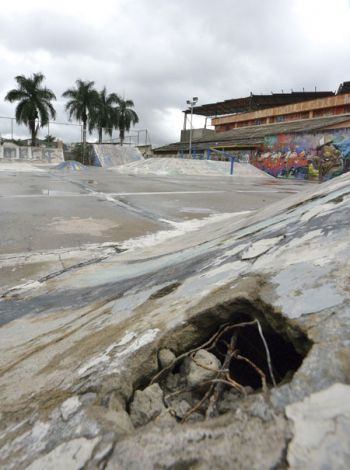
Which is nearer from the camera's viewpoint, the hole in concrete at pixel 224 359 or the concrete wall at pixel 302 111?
the hole in concrete at pixel 224 359

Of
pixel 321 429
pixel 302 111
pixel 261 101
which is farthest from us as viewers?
pixel 261 101

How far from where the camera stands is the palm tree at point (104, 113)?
41.7m

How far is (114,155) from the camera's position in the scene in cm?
3588

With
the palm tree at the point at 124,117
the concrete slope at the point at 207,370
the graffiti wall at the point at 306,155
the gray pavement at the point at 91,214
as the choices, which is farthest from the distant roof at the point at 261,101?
the concrete slope at the point at 207,370

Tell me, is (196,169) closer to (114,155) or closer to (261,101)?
(114,155)

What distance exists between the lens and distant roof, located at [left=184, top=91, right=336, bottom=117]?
38.1 metres

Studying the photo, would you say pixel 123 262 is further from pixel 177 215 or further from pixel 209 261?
pixel 177 215

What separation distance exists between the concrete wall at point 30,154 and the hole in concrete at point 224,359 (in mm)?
33408

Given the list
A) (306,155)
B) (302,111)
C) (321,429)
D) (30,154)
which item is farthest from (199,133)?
(321,429)

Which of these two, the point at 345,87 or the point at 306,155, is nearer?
the point at 306,155

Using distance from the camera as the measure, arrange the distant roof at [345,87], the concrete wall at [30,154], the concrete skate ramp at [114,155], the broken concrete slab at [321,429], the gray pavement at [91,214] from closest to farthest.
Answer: the broken concrete slab at [321,429]
the gray pavement at [91,214]
the concrete wall at [30,154]
the distant roof at [345,87]
the concrete skate ramp at [114,155]

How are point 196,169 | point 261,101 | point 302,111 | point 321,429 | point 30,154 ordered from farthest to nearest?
1. point 261,101
2. point 30,154
3. point 302,111
4. point 196,169
5. point 321,429

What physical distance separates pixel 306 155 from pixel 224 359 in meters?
21.9

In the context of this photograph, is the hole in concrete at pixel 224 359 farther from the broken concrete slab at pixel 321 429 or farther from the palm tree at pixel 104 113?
the palm tree at pixel 104 113
